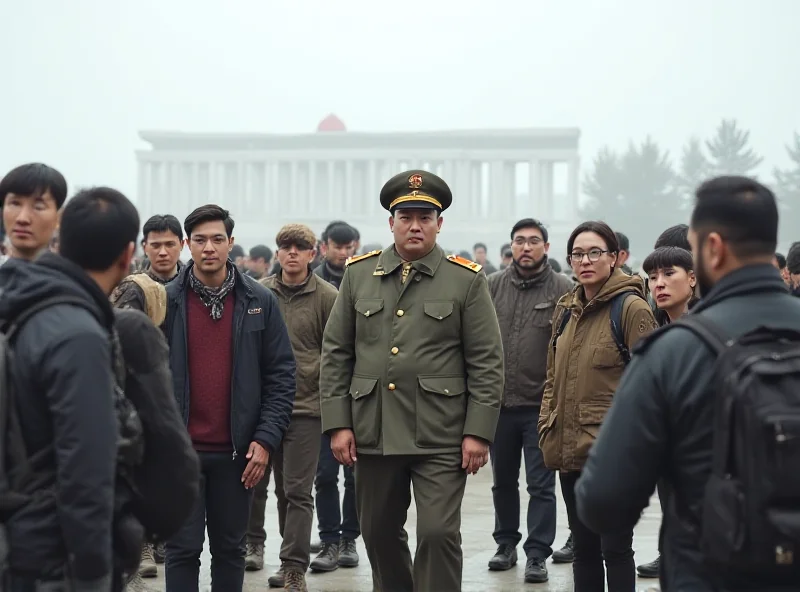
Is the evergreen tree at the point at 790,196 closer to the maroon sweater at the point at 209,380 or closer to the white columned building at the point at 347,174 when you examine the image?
the white columned building at the point at 347,174

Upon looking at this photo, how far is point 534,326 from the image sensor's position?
877 centimetres

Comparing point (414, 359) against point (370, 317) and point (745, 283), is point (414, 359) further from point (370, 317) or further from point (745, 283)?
point (745, 283)

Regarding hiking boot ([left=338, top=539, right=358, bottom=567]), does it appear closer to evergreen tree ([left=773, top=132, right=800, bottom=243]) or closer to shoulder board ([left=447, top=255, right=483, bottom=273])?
shoulder board ([left=447, top=255, right=483, bottom=273])

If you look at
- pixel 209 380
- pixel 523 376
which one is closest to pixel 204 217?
pixel 209 380

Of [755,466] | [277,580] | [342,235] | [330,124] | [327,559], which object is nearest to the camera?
[755,466]

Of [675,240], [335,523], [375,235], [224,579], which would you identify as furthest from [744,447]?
A: [375,235]

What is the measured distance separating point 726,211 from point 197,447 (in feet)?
11.0

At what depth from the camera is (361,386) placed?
620 centimetres

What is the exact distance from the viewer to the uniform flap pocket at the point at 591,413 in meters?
6.21

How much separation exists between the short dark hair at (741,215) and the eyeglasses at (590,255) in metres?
2.98

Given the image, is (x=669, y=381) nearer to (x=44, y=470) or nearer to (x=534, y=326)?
(x=44, y=470)

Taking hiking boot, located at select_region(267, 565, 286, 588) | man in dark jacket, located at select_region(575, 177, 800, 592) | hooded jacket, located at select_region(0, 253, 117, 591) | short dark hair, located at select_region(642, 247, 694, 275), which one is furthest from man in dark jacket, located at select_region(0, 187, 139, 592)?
hiking boot, located at select_region(267, 565, 286, 588)

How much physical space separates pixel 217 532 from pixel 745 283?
333cm

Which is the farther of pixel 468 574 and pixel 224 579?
pixel 468 574
